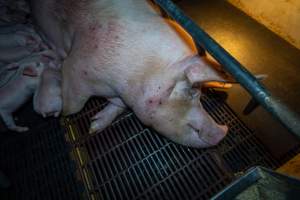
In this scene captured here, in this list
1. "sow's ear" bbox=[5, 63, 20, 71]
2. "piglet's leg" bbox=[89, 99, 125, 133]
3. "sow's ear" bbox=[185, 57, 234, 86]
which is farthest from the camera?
"sow's ear" bbox=[5, 63, 20, 71]

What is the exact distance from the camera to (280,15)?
8.26 feet

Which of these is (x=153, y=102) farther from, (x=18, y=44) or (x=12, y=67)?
(x=18, y=44)

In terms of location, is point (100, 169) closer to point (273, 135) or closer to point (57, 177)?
point (57, 177)

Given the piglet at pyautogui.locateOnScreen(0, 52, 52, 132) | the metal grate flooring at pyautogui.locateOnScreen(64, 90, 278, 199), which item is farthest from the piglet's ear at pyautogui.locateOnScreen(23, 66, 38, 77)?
the metal grate flooring at pyautogui.locateOnScreen(64, 90, 278, 199)

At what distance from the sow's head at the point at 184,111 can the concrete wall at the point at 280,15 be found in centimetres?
138

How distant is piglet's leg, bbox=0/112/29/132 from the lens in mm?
2266

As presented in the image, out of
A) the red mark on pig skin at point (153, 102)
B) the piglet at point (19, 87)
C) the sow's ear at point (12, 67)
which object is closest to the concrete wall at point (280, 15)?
the red mark on pig skin at point (153, 102)

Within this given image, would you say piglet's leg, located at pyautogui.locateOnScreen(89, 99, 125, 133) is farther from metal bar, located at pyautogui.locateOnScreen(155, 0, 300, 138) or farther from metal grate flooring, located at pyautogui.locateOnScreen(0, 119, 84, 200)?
metal bar, located at pyautogui.locateOnScreen(155, 0, 300, 138)

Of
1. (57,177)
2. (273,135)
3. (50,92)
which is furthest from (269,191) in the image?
(50,92)

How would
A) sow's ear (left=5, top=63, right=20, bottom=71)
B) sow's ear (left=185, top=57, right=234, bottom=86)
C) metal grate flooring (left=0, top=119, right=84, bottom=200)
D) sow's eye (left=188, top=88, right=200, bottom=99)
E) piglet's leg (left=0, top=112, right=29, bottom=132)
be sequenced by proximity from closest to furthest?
sow's ear (left=185, top=57, right=234, bottom=86) < sow's eye (left=188, top=88, right=200, bottom=99) < metal grate flooring (left=0, top=119, right=84, bottom=200) < piglet's leg (left=0, top=112, right=29, bottom=132) < sow's ear (left=5, top=63, right=20, bottom=71)

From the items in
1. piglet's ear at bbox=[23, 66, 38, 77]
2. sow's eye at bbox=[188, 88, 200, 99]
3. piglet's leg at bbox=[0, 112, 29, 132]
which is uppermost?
sow's eye at bbox=[188, 88, 200, 99]

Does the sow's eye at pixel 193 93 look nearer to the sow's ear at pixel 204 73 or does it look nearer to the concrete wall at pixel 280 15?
the sow's ear at pixel 204 73

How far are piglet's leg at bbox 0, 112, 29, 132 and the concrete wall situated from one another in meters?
2.53

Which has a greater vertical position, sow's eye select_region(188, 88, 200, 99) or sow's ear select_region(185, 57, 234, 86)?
sow's ear select_region(185, 57, 234, 86)
